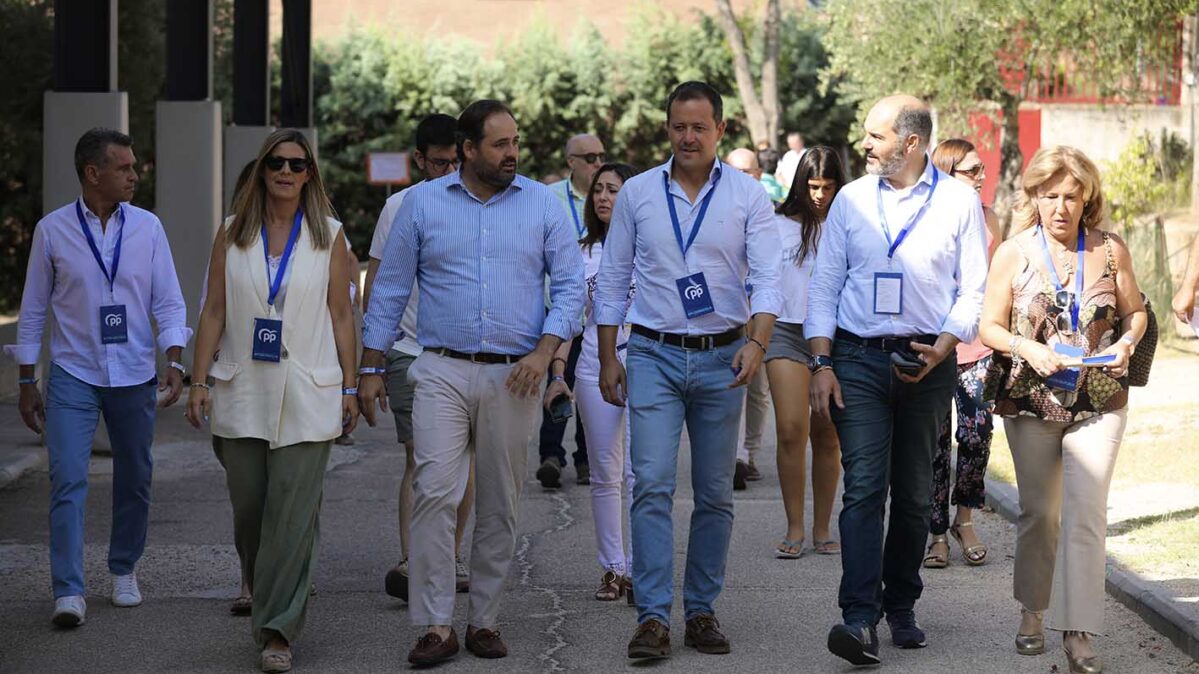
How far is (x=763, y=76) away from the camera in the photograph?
36125 mm

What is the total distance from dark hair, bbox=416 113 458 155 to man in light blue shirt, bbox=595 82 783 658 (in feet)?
5.35

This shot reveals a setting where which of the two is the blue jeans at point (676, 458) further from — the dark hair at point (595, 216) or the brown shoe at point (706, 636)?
the dark hair at point (595, 216)

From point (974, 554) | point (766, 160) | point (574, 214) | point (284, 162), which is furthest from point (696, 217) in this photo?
point (766, 160)

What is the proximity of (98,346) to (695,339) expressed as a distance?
104 inches

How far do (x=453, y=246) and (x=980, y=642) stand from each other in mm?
2615

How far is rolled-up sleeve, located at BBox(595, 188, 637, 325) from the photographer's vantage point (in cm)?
692

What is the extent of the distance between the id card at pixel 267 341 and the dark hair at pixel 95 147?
1498 millimetres

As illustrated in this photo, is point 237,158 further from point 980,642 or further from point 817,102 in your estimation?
point 817,102

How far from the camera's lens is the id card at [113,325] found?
7574 millimetres

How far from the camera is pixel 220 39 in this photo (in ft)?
98.8

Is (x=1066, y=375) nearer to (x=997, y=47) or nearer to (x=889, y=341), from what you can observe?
(x=889, y=341)

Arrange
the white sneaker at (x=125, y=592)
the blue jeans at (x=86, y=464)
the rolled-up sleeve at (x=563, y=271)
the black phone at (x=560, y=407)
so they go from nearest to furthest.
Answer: the rolled-up sleeve at (x=563, y=271) → the black phone at (x=560, y=407) → the blue jeans at (x=86, y=464) → the white sneaker at (x=125, y=592)

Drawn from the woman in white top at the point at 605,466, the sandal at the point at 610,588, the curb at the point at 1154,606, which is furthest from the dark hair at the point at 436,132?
the curb at the point at 1154,606

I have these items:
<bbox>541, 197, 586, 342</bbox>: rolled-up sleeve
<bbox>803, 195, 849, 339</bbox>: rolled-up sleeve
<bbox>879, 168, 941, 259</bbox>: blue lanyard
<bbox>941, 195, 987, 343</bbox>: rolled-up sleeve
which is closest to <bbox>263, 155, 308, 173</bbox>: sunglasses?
<bbox>541, 197, 586, 342</bbox>: rolled-up sleeve
